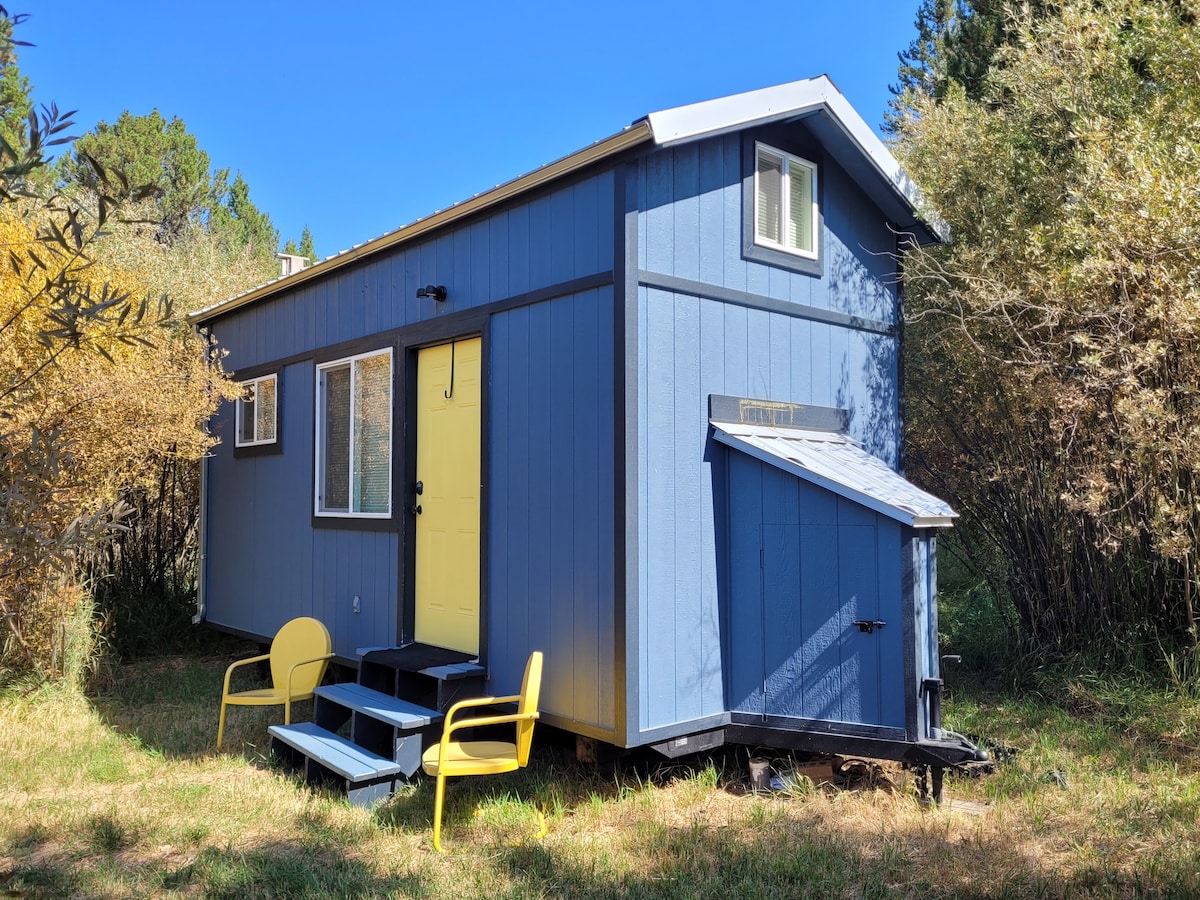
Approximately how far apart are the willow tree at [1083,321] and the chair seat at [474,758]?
3.57 m

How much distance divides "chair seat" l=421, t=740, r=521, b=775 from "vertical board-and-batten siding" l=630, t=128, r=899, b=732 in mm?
675

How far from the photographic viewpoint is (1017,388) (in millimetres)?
6270

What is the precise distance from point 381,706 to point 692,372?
2.51 m

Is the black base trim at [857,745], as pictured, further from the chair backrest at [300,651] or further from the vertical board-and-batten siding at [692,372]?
the chair backrest at [300,651]

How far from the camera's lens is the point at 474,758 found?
450cm

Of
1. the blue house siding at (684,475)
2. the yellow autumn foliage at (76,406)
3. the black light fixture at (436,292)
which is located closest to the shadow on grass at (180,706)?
the yellow autumn foliage at (76,406)

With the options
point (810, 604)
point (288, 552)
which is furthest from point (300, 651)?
point (810, 604)

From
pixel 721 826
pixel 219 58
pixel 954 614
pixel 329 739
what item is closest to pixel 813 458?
pixel 721 826

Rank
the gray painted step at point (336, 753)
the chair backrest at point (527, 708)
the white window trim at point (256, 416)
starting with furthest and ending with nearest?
1. the white window trim at point (256, 416)
2. the gray painted step at point (336, 753)
3. the chair backrest at point (527, 708)

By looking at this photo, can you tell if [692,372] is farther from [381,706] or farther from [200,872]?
[200,872]

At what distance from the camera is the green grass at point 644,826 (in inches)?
146

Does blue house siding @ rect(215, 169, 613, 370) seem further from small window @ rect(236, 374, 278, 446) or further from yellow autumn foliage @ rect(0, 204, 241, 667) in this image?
yellow autumn foliage @ rect(0, 204, 241, 667)

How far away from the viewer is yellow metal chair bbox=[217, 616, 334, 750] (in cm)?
600

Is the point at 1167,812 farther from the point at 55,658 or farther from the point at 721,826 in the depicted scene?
the point at 55,658
